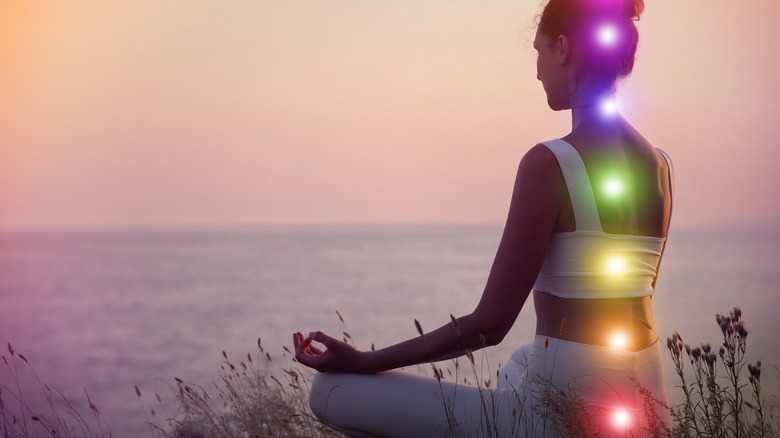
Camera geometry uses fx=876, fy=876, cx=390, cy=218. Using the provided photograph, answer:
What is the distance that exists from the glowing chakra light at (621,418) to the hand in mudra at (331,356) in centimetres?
83

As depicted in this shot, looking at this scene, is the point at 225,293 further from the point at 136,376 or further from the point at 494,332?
the point at 494,332

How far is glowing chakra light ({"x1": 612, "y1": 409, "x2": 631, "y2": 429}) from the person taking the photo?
274 cm

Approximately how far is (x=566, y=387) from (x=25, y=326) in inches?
1550

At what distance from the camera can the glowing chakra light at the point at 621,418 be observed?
2742 millimetres

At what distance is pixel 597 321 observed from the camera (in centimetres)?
272

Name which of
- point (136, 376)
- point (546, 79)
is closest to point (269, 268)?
point (136, 376)

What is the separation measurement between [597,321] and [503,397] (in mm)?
397

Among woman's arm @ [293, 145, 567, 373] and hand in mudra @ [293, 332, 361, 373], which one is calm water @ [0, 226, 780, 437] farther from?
hand in mudra @ [293, 332, 361, 373]

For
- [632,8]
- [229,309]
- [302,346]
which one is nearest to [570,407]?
[302,346]

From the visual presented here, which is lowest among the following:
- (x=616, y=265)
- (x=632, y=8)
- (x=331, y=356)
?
(x=331, y=356)

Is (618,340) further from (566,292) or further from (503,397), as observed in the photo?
(503,397)

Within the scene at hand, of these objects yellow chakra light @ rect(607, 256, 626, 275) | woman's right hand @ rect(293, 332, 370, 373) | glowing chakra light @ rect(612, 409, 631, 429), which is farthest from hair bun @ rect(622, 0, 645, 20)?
woman's right hand @ rect(293, 332, 370, 373)

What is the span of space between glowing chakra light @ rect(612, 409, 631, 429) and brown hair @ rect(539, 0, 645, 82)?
109 centimetres

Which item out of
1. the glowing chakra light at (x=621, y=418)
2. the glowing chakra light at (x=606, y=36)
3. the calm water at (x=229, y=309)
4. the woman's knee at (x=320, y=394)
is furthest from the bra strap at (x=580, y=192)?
the calm water at (x=229, y=309)
